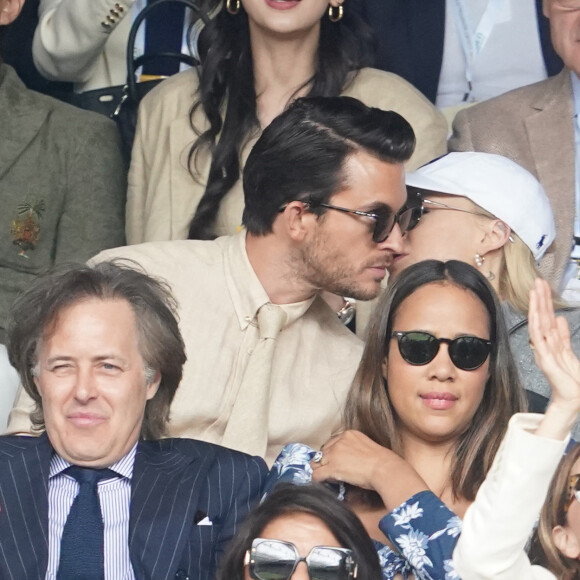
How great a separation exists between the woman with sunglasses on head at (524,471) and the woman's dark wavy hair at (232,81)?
1.87 metres

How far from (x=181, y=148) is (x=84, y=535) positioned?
5.77 ft

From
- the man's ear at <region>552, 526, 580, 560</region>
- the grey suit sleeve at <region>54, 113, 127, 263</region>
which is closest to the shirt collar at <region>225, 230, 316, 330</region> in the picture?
the grey suit sleeve at <region>54, 113, 127, 263</region>

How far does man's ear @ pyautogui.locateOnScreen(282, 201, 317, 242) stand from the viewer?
4.33 metres

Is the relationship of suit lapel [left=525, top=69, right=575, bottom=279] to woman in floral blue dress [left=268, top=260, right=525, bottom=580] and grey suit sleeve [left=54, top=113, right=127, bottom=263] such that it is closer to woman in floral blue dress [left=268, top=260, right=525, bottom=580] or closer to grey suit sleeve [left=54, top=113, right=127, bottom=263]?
woman in floral blue dress [left=268, top=260, right=525, bottom=580]

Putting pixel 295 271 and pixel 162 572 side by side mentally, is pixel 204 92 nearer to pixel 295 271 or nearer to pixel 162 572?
pixel 295 271

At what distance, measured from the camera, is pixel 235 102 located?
4.86 meters

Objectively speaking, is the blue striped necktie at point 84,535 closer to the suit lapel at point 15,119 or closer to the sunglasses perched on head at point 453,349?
the sunglasses perched on head at point 453,349

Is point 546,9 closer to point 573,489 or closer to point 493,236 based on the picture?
point 493,236

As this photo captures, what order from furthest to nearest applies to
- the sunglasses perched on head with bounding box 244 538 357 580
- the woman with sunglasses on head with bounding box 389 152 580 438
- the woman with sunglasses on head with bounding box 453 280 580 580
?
the woman with sunglasses on head with bounding box 389 152 580 438 < the sunglasses perched on head with bounding box 244 538 357 580 < the woman with sunglasses on head with bounding box 453 280 580 580

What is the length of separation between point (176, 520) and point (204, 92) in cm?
177

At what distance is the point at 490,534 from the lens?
9.87 ft

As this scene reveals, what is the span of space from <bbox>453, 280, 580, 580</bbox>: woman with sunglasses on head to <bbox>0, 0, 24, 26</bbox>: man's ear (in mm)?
2376

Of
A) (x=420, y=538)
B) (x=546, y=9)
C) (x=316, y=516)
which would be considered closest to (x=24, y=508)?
(x=316, y=516)

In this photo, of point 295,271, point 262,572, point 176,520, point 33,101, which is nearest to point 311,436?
point 295,271
